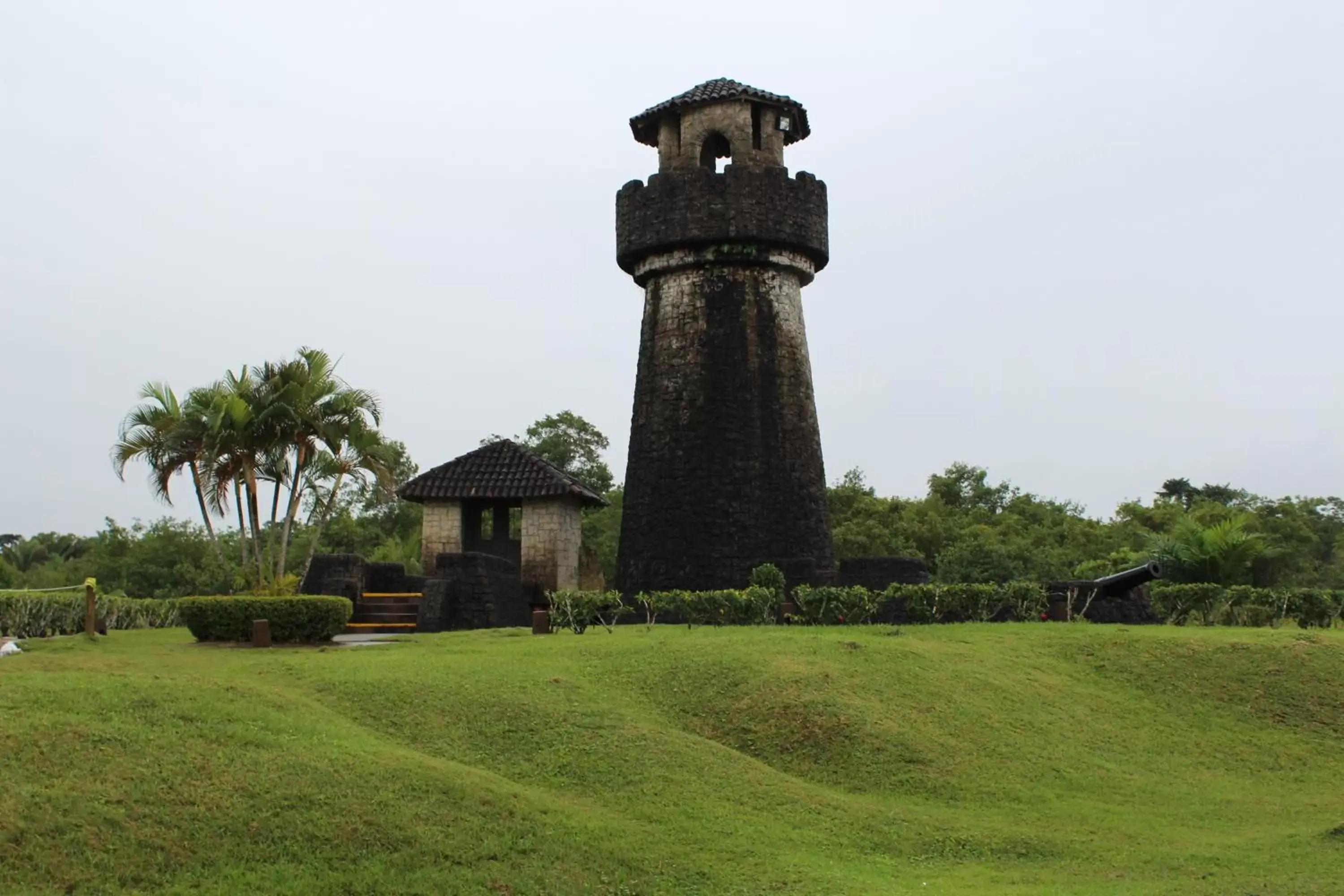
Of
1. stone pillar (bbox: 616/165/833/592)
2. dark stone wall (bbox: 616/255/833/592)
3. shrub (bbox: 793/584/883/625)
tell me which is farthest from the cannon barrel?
stone pillar (bbox: 616/165/833/592)

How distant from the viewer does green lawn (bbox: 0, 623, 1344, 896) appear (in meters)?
9.34

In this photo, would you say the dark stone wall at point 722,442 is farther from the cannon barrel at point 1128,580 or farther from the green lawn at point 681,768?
the green lawn at point 681,768

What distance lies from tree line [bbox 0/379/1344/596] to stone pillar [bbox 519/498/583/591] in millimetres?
3055

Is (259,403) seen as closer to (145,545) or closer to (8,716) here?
(8,716)

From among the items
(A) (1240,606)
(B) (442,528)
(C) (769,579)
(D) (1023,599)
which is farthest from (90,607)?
(A) (1240,606)

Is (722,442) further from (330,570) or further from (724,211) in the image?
(330,570)

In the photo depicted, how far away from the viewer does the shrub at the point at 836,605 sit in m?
19.2

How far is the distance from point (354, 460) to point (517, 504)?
3.28 metres

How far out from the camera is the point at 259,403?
79.3 ft

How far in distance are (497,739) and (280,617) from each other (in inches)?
A: 311

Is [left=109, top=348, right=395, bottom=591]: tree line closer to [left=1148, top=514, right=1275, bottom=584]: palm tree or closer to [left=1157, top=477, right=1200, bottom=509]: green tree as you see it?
[left=1148, top=514, right=1275, bottom=584]: palm tree

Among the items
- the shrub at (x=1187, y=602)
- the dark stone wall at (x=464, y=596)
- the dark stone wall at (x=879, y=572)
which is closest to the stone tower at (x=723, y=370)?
the dark stone wall at (x=879, y=572)

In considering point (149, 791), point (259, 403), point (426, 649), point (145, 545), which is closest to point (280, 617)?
point (426, 649)

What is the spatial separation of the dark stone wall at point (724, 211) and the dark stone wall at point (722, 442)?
1.99 ft
